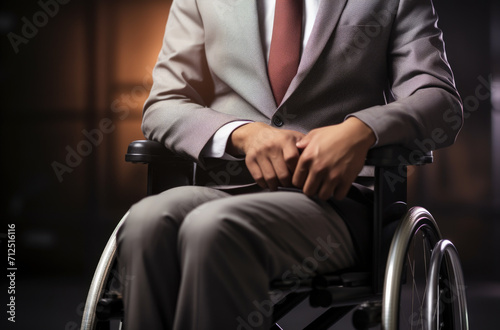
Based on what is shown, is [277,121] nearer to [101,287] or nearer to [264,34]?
[264,34]

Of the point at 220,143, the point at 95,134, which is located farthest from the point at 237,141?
the point at 95,134

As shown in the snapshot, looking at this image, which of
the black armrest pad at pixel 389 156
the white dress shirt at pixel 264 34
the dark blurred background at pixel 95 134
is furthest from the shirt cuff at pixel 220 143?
the dark blurred background at pixel 95 134

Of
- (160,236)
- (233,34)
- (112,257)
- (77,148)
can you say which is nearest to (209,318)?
(160,236)

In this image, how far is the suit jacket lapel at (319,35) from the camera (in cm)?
115

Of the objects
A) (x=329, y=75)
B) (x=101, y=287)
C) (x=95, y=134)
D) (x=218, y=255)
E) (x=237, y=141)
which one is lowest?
(x=95, y=134)

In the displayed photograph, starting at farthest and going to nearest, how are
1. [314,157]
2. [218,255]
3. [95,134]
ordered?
1. [95,134]
2. [314,157]
3. [218,255]

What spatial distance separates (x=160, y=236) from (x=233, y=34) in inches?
20.0

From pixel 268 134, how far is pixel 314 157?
0.11 meters

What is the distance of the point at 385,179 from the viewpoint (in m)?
1.02

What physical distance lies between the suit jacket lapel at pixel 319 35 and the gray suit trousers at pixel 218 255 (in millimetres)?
297

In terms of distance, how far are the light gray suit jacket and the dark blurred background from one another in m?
2.82

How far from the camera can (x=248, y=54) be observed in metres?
1.20

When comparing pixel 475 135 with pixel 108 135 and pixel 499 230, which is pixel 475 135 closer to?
pixel 499 230

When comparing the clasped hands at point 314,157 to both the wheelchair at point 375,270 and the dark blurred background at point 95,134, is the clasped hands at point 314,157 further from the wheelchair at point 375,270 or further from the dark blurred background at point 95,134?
the dark blurred background at point 95,134
